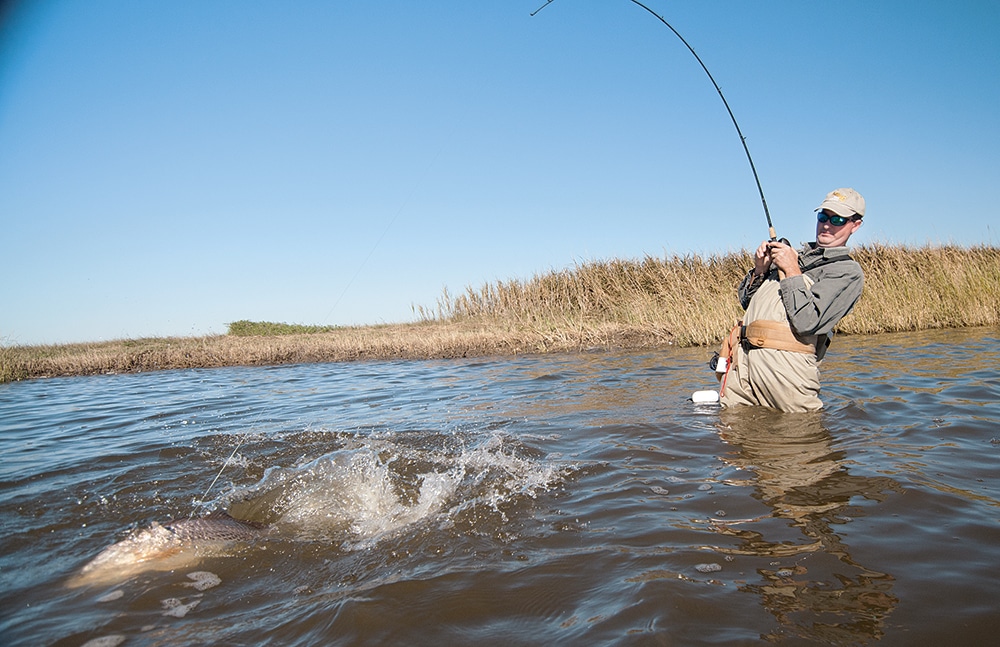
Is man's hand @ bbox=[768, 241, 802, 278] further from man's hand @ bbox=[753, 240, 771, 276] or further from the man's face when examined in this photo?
the man's face

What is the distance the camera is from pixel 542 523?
331 cm

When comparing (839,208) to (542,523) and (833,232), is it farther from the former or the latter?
(542,523)

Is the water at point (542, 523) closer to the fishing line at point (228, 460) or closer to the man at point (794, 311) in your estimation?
the fishing line at point (228, 460)

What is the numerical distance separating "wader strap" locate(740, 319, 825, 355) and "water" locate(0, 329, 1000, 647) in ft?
2.10

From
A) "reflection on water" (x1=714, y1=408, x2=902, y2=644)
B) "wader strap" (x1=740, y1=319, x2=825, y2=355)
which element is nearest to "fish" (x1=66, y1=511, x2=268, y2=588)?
"reflection on water" (x1=714, y1=408, x2=902, y2=644)

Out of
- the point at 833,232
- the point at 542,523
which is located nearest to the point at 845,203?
the point at 833,232

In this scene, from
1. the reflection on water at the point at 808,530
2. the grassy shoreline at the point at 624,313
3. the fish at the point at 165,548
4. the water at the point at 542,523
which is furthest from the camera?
the grassy shoreline at the point at 624,313

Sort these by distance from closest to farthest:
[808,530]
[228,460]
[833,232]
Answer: [808,530]
[833,232]
[228,460]

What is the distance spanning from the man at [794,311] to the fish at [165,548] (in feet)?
12.6

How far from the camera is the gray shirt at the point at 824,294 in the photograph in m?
4.25

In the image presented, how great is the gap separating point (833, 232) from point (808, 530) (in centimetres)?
251

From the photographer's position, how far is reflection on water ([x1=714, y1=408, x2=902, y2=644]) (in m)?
2.14

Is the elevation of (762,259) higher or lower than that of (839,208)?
lower

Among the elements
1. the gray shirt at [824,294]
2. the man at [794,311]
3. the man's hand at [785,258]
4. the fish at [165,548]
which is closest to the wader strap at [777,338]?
the man at [794,311]
